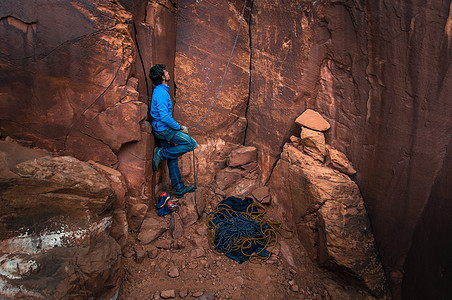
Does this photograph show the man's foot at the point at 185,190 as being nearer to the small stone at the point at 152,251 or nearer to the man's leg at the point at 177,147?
the man's leg at the point at 177,147

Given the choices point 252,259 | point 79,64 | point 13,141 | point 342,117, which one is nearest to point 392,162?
point 342,117

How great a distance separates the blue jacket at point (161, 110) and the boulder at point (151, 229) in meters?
1.14

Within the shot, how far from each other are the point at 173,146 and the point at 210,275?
165cm

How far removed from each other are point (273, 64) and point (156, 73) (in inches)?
64.9

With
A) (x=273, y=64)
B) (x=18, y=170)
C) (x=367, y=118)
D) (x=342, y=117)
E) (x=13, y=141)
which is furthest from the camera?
(x=273, y=64)

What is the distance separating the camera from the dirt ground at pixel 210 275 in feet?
10.1

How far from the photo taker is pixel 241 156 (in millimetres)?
4480

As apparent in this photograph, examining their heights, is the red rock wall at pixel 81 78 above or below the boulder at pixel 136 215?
above

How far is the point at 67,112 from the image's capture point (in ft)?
10.7

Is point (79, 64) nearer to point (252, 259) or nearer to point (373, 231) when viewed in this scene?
point (252, 259)

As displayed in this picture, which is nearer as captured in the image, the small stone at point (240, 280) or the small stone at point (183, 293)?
the small stone at point (183, 293)

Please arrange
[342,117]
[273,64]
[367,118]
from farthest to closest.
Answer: [273,64], [342,117], [367,118]

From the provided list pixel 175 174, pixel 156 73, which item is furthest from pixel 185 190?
pixel 156 73

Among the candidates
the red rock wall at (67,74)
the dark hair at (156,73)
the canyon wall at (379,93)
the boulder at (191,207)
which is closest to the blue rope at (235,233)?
the boulder at (191,207)
